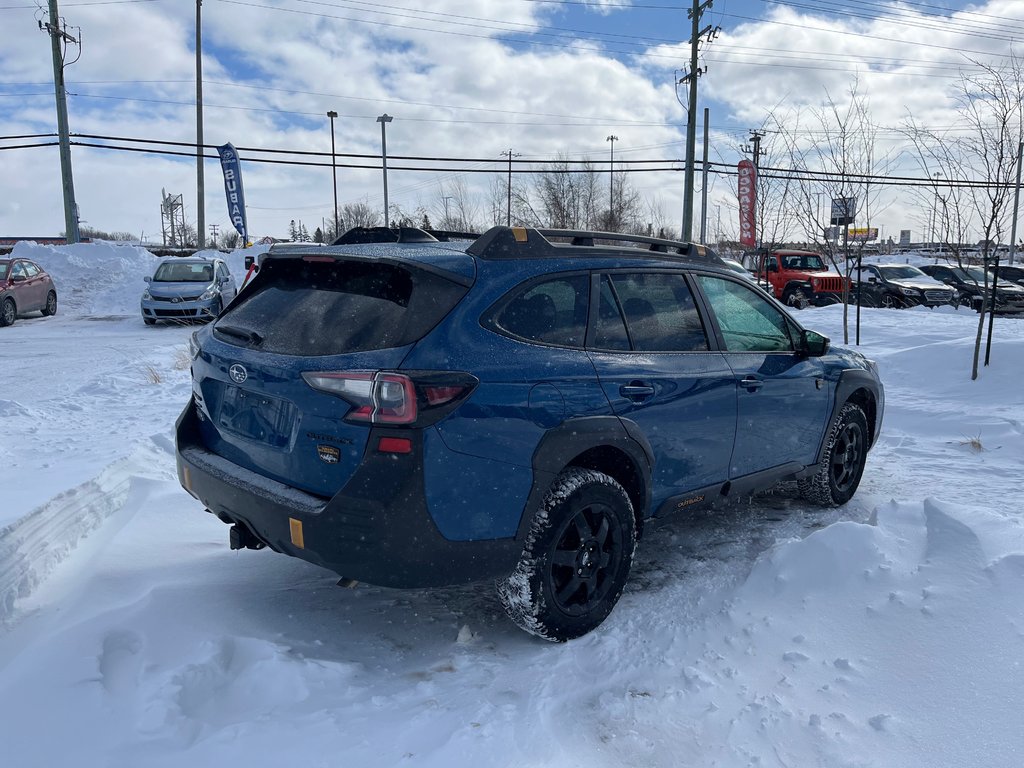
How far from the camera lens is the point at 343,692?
8.89 ft

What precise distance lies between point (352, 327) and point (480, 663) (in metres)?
1.44

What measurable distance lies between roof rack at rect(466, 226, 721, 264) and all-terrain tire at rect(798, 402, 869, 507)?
1.55 meters

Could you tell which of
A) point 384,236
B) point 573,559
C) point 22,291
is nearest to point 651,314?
point 573,559

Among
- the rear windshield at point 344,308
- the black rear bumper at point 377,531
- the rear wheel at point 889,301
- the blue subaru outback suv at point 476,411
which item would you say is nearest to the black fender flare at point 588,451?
the blue subaru outback suv at point 476,411

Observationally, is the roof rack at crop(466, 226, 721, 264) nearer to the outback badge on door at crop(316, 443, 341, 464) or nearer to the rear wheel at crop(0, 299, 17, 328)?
the outback badge on door at crop(316, 443, 341, 464)

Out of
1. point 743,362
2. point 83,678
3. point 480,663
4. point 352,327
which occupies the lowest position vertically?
point 480,663

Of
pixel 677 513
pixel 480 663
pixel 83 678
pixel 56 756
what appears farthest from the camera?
pixel 677 513

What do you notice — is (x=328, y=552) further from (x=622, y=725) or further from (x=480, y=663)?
(x=622, y=725)

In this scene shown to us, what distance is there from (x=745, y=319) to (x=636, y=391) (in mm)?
1307

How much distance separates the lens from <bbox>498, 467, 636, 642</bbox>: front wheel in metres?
3.00

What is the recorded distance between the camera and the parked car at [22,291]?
651 inches

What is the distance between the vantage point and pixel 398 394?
8.45 ft

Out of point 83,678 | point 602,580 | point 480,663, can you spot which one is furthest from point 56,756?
point 602,580

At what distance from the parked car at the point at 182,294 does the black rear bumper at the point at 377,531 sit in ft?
47.3
